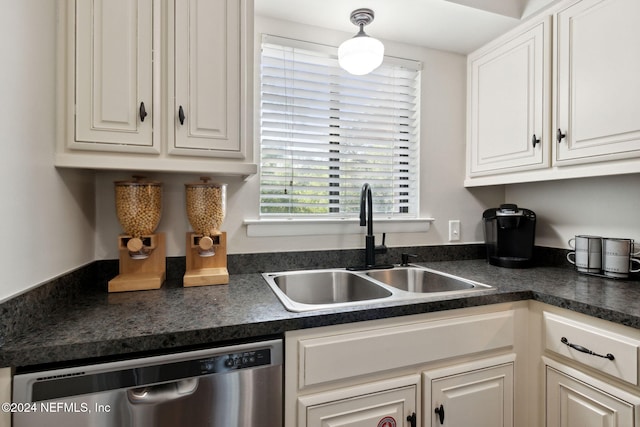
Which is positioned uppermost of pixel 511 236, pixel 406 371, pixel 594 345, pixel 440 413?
pixel 511 236

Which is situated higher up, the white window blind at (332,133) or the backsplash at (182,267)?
the white window blind at (332,133)

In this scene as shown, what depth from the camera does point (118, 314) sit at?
0.95 m

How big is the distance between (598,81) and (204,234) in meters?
1.74

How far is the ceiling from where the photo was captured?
1.46 meters

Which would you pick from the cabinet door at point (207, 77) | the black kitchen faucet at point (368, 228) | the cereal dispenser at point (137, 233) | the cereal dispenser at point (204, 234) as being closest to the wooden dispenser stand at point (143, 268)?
the cereal dispenser at point (137, 233)

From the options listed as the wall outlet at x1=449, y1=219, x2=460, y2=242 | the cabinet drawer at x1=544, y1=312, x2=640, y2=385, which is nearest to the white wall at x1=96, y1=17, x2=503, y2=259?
the wall outlet at x1=449, y1=219, x2=460, y2=242

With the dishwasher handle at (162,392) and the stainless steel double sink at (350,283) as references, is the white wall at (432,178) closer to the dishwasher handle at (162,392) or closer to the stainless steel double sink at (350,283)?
the stainless steel double sink at (350,283)

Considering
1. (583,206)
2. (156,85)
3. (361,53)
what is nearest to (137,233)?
(156,85)

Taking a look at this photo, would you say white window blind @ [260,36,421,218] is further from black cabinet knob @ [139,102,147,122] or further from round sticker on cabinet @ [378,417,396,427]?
round sticker on cabinet @ [378,417,396,427]

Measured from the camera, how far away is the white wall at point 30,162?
0.77 metres

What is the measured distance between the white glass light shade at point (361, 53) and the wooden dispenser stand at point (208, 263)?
99cm

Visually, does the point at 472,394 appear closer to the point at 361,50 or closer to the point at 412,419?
the point at 412,419

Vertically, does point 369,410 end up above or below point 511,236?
below

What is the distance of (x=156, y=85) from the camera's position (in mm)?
1090
